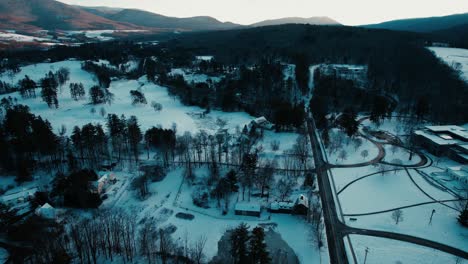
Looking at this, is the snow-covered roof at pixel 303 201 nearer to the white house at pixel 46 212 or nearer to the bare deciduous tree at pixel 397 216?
the bare deciduous tree at pixel 397 216

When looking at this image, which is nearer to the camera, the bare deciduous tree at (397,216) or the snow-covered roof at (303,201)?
the bare deciduous tree at (397,216)

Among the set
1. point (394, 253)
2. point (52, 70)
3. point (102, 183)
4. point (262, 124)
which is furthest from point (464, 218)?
point (52, 70)

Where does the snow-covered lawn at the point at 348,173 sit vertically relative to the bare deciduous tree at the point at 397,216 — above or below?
above

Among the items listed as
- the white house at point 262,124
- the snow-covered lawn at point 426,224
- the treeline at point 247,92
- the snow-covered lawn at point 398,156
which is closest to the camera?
the snow-covered lawn at point 426,224

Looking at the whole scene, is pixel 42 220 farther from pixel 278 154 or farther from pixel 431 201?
pixel 431 201

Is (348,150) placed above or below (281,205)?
above

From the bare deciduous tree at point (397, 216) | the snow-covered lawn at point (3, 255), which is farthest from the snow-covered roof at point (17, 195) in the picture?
the bare deciduous tree at point (397, 216)

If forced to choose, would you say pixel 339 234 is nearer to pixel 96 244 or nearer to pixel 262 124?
pixel 96 244
